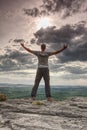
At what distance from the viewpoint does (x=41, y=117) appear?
14.2m

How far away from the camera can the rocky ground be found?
40.9 feet

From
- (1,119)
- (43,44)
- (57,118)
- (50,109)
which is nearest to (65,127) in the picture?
(57,118)

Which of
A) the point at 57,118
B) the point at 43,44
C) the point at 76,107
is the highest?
the point at 43,44

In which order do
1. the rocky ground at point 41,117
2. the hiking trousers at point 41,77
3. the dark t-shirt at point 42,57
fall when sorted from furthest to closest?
the hiking trousers at point 41,77 < the dark t-shirt at point 42,57 < the rocky ground at point 41,117

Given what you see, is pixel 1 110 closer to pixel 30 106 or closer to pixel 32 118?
pixel 30 106

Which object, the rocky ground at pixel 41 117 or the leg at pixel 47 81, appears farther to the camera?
the leg at pixel 47 81

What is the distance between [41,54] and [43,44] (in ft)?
2.00

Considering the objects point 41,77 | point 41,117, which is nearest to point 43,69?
point 41,77

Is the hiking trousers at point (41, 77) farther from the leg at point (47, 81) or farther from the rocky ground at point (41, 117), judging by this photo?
the rocky ground at point (41, 117)

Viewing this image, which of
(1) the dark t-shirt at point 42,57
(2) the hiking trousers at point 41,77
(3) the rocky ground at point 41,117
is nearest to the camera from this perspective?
(3) the rocky ground at point 41,117

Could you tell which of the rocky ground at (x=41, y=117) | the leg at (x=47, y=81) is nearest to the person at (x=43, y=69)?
the leg at (x=47, y=81)

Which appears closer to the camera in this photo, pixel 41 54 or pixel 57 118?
pixel 57 118

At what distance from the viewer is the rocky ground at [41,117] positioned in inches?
491

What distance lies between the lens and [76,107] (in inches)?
696
